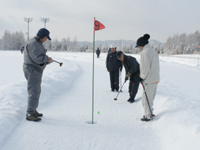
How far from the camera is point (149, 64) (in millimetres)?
3926

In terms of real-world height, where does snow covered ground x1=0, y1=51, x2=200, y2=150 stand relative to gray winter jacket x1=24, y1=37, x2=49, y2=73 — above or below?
below

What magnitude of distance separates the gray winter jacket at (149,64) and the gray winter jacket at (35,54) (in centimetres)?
230

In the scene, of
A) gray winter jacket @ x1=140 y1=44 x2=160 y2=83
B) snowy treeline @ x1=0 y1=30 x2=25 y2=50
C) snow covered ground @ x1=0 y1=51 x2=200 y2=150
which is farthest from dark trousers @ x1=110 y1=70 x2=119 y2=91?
snowy treeline @ x1=0 y1=30 x2=25 y2=50

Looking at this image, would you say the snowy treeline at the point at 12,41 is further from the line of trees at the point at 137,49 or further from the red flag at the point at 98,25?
the red flag at the point at 98,25

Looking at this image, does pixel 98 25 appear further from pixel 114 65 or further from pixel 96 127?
pixel 114 65

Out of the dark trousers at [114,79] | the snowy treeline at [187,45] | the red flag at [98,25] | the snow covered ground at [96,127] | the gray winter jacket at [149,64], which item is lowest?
the snow covered ground at [96,127]

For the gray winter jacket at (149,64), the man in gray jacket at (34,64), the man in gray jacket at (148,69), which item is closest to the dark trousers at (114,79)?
the man in gray jacket at (148,69)

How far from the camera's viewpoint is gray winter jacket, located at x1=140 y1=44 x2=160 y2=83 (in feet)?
12.8

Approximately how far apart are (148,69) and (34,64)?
2682 mm

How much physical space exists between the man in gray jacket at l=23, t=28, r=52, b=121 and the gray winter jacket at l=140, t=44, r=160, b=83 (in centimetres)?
227

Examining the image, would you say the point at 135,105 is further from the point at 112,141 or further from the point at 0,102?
the point at 0,102

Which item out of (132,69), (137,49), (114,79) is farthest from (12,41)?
(132,69)

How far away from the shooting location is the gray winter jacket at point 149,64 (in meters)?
3.90

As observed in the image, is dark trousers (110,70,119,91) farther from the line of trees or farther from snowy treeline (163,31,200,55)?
snowy treeline (163,31,200,55)
